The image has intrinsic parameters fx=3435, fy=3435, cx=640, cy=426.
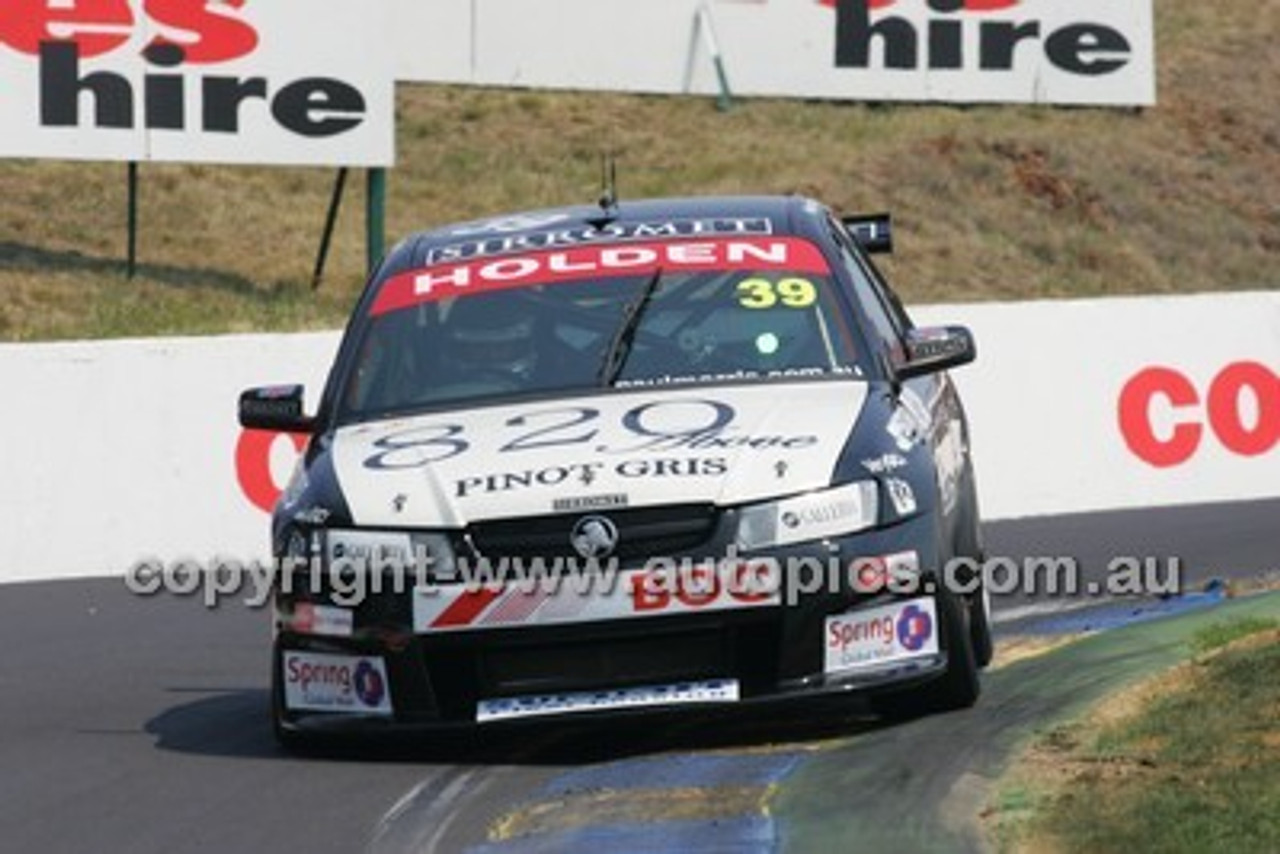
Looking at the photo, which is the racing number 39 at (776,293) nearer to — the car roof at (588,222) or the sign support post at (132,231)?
the car roof at (588,222)

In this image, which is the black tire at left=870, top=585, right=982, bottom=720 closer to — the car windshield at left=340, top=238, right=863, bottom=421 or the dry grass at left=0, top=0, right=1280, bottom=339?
the car windshield at left=340, top=238, right=863, bottom=421

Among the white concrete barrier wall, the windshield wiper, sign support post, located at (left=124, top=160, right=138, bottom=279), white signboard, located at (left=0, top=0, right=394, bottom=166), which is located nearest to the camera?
the windshield wiper

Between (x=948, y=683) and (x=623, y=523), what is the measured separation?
111 cm

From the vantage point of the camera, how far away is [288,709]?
961cm

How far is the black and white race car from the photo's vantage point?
29.9 feet

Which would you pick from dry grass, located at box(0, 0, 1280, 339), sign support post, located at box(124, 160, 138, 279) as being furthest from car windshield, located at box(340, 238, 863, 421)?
dry grass, located at box(0, 0, 1280, 339)

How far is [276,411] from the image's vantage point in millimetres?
10570

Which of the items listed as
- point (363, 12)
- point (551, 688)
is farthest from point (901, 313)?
point (363, 12)

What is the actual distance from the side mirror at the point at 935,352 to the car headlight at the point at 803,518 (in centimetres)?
108

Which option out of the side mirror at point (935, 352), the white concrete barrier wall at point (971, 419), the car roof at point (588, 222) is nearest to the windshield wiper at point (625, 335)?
the car roof at point (588, 222)

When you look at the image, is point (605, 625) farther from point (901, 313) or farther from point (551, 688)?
point (901, 313)

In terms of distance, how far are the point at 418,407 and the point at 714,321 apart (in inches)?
37.5

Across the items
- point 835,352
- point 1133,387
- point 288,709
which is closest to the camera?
point 288,709

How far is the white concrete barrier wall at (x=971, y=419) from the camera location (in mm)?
16391
